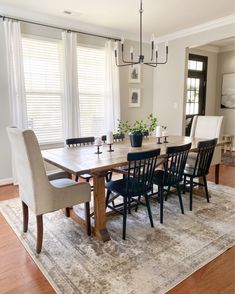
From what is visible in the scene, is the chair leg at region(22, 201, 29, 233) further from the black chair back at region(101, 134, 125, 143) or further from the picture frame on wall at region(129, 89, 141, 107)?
the picture frame on wall at region(129, 89, 141, 107)

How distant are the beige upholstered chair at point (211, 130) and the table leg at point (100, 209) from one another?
2155 mm

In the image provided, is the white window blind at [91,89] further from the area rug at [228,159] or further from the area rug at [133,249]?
the area rug at [228,159]

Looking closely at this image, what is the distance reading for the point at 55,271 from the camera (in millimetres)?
1967

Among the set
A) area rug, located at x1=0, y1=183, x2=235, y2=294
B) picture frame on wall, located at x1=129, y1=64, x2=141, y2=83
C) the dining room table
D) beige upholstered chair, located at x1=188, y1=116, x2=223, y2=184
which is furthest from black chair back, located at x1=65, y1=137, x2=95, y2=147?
picture frame on wall, located at x1=129, y1=64, x2=141, y2=83

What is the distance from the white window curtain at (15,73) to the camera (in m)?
3.73

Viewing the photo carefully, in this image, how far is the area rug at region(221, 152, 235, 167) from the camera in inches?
209

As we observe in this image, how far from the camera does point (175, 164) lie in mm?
2811

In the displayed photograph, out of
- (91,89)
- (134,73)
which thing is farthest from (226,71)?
(91,89)

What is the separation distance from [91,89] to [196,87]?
132 inches

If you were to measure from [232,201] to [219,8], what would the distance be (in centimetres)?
290

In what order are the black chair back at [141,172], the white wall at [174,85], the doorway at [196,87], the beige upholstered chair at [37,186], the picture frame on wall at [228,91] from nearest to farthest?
1. the beige upholstered chair at [37,186]
2. the black chair back at [141,172]
3. the white wall at [174,85]
4. the doorway at [196,87]
5. the picture frame on wall at [228,91]

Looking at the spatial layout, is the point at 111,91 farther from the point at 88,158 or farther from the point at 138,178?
the point at 138,178

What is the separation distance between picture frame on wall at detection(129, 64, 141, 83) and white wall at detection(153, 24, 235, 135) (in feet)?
1.70

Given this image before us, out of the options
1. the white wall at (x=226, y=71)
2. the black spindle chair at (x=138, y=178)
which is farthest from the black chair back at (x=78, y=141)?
the white wall at (x=226, y=71)
